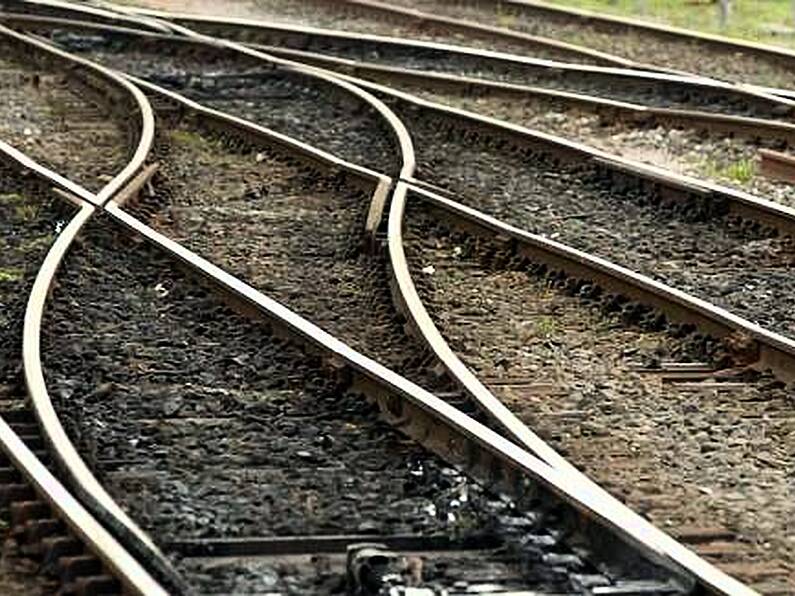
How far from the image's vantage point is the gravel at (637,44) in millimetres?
17781

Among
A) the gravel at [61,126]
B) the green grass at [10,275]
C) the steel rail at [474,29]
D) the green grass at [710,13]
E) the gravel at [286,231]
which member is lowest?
the gravel at [61,126]

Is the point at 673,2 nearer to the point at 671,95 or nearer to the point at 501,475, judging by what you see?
the point at 671,95

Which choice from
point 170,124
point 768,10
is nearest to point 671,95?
point 170,124

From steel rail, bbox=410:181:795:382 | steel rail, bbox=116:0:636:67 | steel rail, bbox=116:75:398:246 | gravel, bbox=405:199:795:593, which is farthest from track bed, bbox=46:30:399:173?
gravel, bbox=405:199:795:593

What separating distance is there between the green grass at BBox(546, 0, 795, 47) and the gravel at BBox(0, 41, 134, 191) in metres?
7.31

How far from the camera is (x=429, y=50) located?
18.4 meters

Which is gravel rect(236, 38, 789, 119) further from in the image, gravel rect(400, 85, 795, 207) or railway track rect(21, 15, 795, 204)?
gravel rect(400, 85, 795, 207)

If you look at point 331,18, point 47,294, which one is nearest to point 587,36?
point 331,18

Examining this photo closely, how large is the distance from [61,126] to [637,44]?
671 centimetres

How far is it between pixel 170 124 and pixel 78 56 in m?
3.13

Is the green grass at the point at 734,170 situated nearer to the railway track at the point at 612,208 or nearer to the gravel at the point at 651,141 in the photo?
the gravel at the point at 651,141

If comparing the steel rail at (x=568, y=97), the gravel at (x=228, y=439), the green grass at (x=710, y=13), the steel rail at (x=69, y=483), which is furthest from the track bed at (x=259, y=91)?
the green grass at (x=710, y=13)

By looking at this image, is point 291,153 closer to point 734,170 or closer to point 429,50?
point 734,170

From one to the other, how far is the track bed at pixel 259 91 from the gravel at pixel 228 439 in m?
4.11
